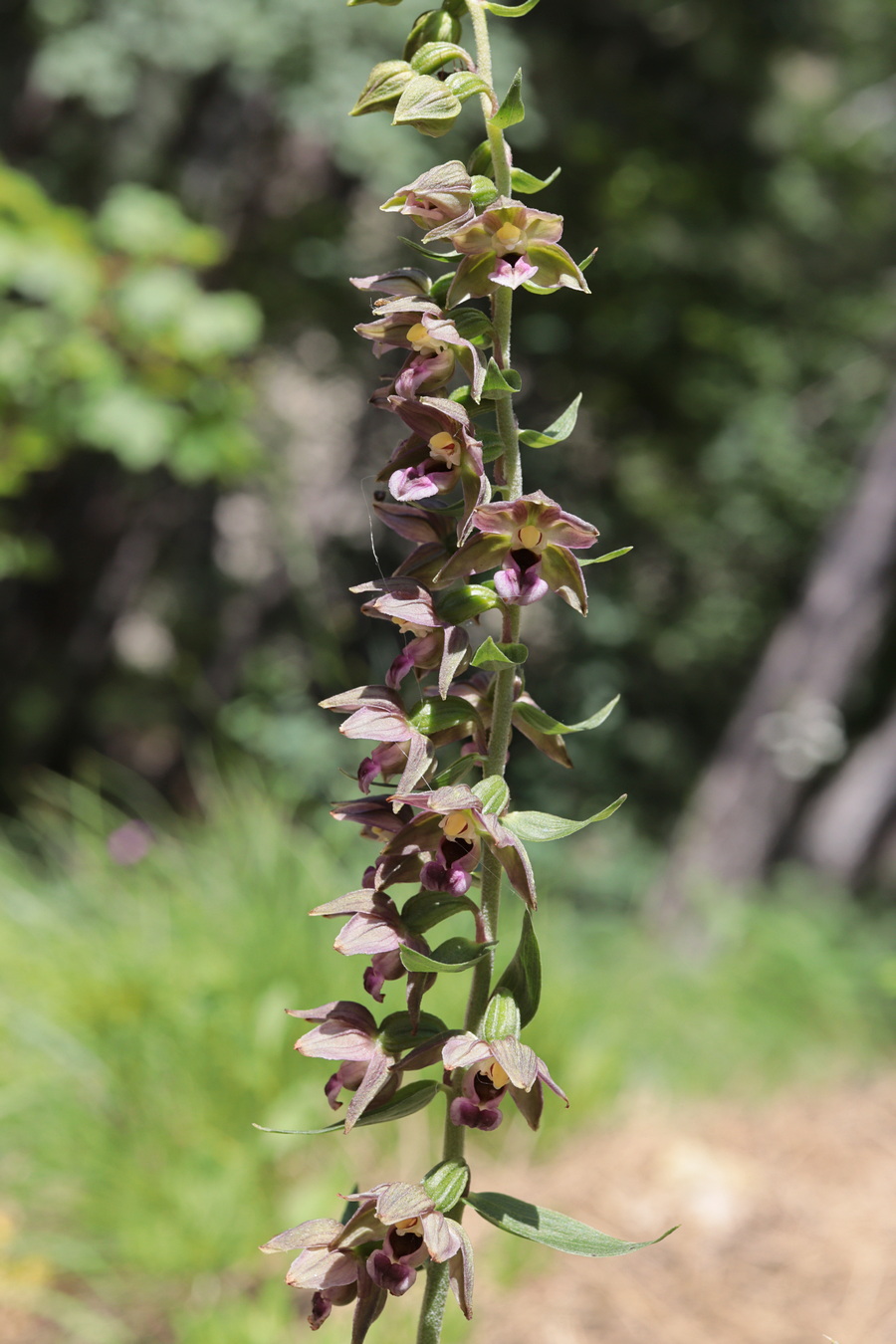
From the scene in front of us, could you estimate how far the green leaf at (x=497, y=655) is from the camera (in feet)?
3.22

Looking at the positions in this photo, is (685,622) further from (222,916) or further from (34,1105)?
(34,1105)

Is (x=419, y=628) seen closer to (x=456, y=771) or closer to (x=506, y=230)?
(x=456, y=771)

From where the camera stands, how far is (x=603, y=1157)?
9.11 feet

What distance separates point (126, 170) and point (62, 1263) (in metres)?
4.88

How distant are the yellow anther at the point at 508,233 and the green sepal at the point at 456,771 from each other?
19.9 inches

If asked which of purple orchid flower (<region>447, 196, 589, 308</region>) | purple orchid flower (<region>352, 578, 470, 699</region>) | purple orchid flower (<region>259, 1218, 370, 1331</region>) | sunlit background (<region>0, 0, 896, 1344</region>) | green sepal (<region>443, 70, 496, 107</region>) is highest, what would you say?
green sepal (<region>443, 70, 496, 107</region>)

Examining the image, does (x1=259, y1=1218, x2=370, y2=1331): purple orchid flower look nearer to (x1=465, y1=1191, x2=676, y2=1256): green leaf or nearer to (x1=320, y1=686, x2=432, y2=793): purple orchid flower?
(x1=465, y1=1191, x2=676, y2=1256): green leaf

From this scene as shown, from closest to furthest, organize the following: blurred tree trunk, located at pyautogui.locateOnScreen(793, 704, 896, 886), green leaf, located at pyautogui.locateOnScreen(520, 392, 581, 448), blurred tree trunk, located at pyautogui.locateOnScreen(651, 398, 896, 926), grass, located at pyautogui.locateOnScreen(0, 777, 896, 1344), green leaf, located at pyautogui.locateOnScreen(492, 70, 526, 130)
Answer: green leaf, located at pyautogui.locateOnScreen(492, 70, 526, 130), green leaf, located at pyautogui.locateOnScreen(520, 392, 581, 448), grass, located at pyautogui.locateOnScreen(0, 777, 896, 1344), blurred tree trunk, located at pyautogui.locateOnScreen(651, 398, 896, 926), blurred tree trunk, located at pyautogui.locateOnScreen(793, 704, 896, 886)

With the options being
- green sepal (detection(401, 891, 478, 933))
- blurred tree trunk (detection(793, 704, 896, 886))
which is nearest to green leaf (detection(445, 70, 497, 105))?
green sepal (detection(401, 891, 478, 933))

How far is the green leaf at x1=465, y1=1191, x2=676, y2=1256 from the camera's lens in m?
0.99

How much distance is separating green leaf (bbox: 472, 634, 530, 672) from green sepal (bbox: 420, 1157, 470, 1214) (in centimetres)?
47

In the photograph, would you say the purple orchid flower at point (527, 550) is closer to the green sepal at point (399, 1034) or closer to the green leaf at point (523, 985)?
the green leaf at point (523, 985)

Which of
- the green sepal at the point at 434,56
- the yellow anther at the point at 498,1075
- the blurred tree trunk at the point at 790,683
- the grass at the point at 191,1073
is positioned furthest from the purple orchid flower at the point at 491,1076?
the blurred tree trunk at the point at 790,683

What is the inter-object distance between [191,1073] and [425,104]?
222 centimetres
